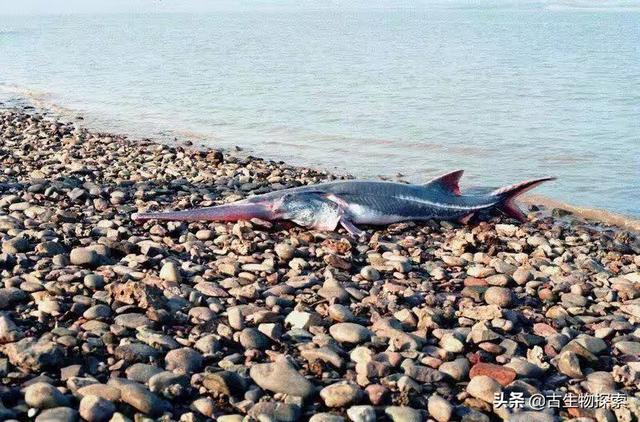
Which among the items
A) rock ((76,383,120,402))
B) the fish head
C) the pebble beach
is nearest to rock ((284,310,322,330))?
the pebble beach

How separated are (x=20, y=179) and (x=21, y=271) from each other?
4917 mm

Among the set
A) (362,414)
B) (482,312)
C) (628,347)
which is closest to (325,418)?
(362,414)

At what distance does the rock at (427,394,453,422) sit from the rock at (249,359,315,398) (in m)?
0.78

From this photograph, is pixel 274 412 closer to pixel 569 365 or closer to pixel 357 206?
pixel 569 365

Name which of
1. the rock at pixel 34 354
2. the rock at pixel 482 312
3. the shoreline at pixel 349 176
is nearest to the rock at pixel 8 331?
the rock at pixel 34 354

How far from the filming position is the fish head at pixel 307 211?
908cm

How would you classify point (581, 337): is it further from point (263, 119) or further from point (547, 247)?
point (263, 119)

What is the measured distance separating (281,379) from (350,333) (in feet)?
3.26

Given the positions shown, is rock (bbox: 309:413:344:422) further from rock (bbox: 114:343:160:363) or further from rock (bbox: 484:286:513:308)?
rock (bbox: 484:286:513:308)

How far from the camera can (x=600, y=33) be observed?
64125mm

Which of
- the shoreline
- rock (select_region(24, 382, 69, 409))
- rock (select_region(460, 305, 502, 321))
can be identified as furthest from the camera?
the shoreline

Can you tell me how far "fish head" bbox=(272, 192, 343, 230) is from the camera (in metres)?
9.08

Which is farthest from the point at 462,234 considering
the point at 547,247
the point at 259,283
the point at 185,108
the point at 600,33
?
the point at 600,33

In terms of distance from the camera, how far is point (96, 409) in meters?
4.26
